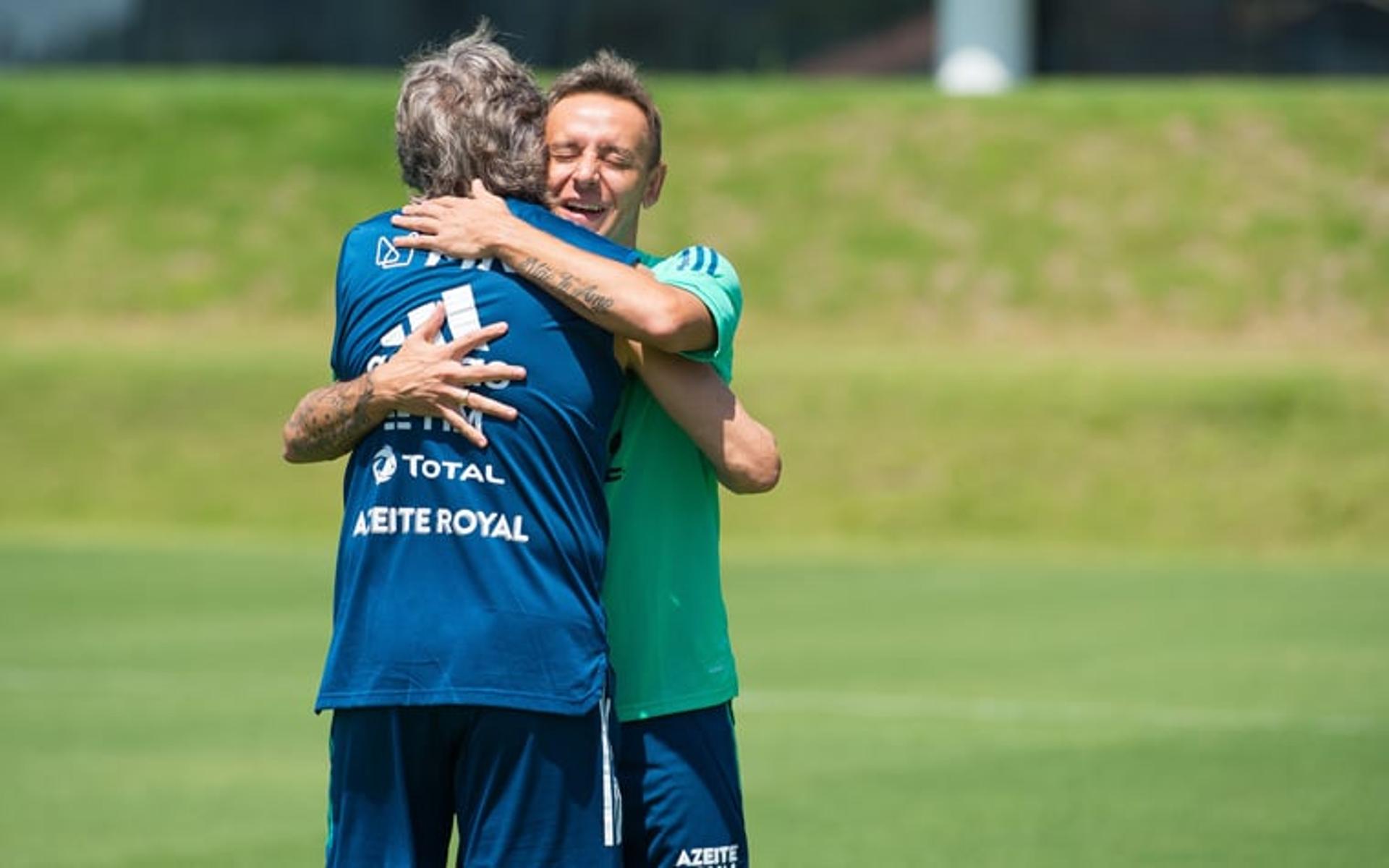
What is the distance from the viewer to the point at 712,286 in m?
4.10

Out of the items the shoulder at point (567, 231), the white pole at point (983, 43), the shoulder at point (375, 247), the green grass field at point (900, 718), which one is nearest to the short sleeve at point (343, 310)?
the shoulder at point (375, 247)

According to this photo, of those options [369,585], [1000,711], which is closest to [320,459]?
[369,585]

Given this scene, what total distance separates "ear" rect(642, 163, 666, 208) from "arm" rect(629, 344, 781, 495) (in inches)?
19.3

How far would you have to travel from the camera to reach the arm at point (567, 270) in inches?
154

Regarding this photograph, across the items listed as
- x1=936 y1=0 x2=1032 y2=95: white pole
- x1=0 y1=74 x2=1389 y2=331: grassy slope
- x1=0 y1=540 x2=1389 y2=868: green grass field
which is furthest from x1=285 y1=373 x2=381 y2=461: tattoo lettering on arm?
x1=936 y1=0 x2=1032 y2=95: white pole

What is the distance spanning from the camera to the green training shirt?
164 inches

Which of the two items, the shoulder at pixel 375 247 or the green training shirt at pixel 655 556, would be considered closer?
the shoulder at pixel 375 247

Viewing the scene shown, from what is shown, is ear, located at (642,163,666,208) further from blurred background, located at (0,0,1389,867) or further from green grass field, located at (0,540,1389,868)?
green grass field, located at (0,540,1389,868)

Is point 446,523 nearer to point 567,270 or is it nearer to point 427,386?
point 427,386

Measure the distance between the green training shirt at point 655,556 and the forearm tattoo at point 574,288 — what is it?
0.86 feet

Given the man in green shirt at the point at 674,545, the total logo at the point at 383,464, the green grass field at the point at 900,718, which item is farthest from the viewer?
the green grass field at the point at 900,718

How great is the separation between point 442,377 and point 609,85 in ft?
2.56

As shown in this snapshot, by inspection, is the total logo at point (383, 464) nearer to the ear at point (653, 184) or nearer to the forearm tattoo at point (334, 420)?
the forearm tattoo at point (334, 420)

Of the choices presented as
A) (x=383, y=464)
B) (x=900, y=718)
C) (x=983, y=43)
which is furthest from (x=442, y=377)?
(x=983, y=43)
